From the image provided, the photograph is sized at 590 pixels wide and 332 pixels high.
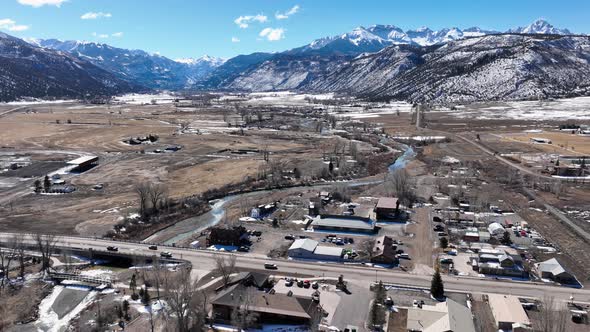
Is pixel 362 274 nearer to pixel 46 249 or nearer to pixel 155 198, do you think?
pixel 46 249

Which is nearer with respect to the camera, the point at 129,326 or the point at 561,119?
the point at 129,326

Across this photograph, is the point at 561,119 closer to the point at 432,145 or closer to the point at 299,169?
the point at 432,145

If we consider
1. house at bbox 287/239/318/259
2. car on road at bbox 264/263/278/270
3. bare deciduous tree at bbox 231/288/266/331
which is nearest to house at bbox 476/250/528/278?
house at bbox 287/239/318/259

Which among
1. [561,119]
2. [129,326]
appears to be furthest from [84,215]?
[561,119]

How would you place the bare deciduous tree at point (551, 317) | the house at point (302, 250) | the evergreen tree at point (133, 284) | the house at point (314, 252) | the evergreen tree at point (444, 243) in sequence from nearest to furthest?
the bare deciduous tree at point (551, 317)
the evergreen tree at point (133, 284)
the house at point (314, 252)
the house at point (302, 250)
the evergreen tree at point (444, 243)

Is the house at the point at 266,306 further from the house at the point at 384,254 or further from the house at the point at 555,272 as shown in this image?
the house at the point at 555,272

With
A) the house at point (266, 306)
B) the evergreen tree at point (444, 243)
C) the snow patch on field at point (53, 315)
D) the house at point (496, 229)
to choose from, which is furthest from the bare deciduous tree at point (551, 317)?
the snow patch on field at point (53, 315)

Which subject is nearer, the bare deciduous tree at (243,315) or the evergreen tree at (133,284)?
the bare deciduous tree at (243,315)

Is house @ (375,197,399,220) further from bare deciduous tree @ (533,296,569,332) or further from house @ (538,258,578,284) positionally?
bare deciduous tree @ (533,296,569,332)
